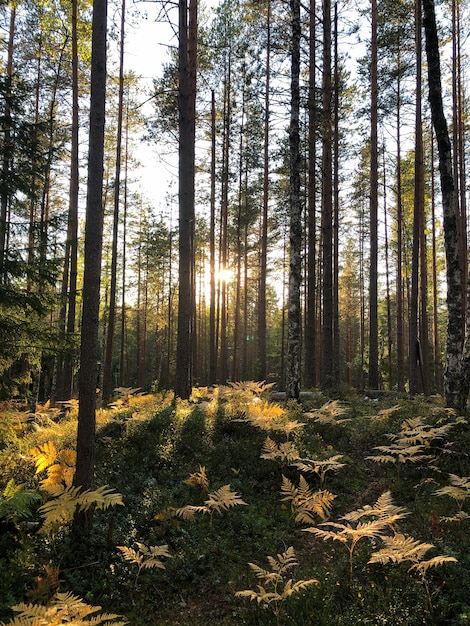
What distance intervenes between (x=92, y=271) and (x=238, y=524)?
371 cm

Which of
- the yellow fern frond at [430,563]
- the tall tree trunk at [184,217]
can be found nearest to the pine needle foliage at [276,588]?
the yellow fern frond at [430,563]

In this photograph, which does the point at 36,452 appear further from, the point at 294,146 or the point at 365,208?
the point at 365,208

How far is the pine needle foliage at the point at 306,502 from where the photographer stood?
16.2ft

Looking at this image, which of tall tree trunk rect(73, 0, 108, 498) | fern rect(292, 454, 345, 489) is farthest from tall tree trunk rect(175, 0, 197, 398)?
tall tree trunk rect(73, 0, 108, 498)

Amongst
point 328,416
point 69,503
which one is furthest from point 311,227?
point 69,503

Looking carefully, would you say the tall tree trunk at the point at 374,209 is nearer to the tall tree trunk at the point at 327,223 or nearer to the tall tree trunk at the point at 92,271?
the tall tree trunk at the point at 327,223

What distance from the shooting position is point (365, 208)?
27688mm

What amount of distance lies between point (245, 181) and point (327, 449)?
17.7 m

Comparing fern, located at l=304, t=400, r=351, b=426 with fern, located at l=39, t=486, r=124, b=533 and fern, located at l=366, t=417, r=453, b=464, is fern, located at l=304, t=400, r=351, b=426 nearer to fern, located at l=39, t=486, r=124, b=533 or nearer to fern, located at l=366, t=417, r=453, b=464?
fern, located at l=366, t=417, r=453, b=464

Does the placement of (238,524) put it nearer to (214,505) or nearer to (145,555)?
(214,505)

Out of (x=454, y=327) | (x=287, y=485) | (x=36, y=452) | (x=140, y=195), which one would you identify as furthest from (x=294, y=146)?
(x=140, y=195)

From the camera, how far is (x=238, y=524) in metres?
5.04

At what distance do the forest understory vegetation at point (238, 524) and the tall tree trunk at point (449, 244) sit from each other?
2.91 feet

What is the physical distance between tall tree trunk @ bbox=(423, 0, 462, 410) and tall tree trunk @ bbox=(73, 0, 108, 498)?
6.80 metres
